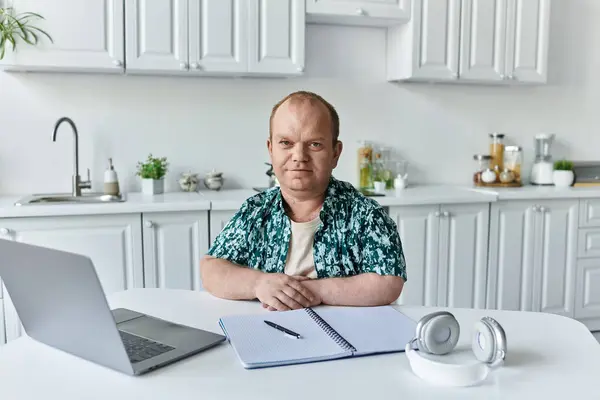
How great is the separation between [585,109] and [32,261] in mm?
3889

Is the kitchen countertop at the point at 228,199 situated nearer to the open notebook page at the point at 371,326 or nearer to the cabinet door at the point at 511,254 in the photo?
the cabinet door at the point at 511,254

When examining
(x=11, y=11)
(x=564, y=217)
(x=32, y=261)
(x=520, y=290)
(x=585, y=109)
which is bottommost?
(x=520, y=290)

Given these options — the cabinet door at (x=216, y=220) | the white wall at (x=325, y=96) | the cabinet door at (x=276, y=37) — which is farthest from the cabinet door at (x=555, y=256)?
the cabinet door at (x=216, y=220)

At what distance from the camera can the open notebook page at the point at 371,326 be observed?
3.84 ft

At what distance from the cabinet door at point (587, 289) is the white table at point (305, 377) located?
2.53 metres

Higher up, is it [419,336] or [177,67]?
[177,67]

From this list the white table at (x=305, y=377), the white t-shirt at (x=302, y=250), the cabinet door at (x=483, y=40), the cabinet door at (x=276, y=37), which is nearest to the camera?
the white table at (x=305, y=377)

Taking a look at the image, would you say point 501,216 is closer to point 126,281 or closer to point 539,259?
point 539,259

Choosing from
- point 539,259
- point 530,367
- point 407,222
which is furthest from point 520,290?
point 530,367

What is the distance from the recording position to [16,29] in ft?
9.10

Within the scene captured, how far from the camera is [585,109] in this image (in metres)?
4.06

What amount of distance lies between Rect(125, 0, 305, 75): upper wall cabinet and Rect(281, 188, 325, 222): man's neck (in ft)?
5.13

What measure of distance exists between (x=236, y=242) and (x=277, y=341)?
0.50m

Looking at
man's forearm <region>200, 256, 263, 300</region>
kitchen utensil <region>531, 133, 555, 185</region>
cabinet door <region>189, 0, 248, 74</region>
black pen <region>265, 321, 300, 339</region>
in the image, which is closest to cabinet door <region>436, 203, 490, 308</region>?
kitchen utensil <region>531, 133, 555, 185</region>
